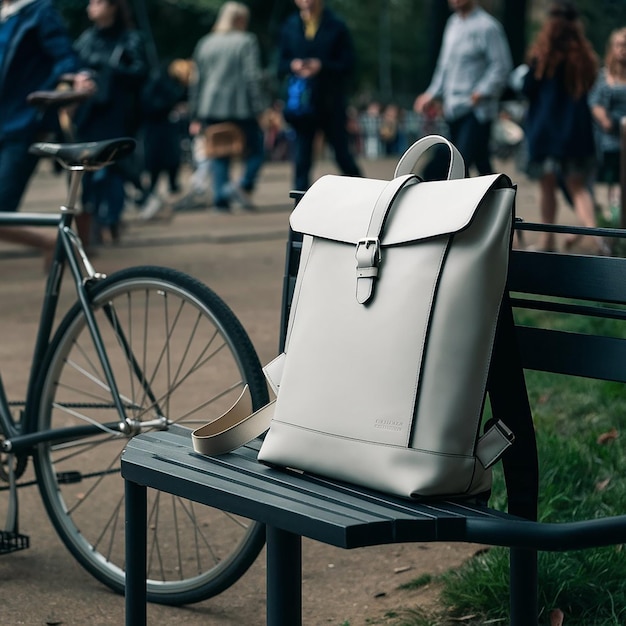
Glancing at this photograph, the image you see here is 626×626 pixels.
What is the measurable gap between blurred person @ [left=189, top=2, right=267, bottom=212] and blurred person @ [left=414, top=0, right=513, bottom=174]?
3660mm

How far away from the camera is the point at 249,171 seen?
14188 millimetres

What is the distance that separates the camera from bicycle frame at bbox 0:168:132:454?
3.48 metres

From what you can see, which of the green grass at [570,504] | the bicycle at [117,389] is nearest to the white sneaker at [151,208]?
the green grass at [570,504]

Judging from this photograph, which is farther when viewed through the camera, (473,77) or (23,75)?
(473,77)

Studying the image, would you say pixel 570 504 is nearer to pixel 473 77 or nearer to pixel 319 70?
pixel 473 77

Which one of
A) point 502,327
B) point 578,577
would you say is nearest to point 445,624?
point 578,577

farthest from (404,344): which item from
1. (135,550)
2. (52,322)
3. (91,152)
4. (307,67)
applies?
(307,67)

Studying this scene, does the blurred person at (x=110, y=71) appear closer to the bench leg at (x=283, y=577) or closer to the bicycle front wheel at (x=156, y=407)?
the bicycle front wheel at (x=156, y=407)

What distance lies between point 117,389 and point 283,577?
4.10 ft

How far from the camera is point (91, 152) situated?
3.52 meters

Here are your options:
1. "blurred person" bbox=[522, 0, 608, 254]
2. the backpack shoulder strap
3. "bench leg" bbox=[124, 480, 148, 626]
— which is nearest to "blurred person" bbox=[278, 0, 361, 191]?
"blurred person" bbox=[522, 0, 608, 254]

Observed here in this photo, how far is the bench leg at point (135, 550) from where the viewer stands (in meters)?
2.65

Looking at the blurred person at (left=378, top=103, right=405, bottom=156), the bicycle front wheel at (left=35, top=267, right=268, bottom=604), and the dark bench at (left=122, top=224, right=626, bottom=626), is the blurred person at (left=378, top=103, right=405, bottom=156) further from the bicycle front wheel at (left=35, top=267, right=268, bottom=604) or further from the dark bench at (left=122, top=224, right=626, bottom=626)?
the dark bench at (left=122, top=224, right=626, bottom=626)

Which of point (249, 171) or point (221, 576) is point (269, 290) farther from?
point (249, 171)
